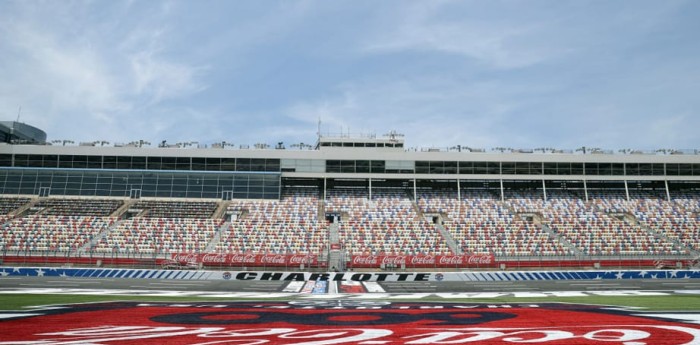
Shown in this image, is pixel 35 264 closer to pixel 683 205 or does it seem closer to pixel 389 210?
pixel 389 210

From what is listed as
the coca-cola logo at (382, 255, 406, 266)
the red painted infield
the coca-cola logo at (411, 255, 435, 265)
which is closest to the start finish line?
the coca-cola logo at (411, 255, 435, 265)

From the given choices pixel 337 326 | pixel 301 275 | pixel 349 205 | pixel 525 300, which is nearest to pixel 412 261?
pixel 301 275

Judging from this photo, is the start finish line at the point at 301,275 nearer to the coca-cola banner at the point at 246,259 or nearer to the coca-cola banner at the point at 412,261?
the coca-cola banner at the point at 246,259

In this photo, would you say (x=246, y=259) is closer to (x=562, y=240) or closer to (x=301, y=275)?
(x=301, y=275)

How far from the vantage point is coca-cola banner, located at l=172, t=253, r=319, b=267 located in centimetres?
4169

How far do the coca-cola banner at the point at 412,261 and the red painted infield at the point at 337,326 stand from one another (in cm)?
2345

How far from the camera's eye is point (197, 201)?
6022 cm

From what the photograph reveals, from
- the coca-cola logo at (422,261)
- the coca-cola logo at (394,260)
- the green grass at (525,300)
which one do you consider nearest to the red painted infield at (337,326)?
the green grass at (525,300)

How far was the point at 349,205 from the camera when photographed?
59.7 metres

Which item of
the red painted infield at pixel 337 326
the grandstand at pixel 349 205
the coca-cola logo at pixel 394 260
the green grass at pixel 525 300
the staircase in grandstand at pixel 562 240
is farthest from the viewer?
the staircase in grandstand at pixel 562 240

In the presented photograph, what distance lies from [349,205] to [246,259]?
20.6 meters

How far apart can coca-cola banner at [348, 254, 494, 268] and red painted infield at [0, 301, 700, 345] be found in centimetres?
2345

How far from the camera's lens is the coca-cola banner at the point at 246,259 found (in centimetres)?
4169

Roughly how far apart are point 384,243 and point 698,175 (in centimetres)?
5024
